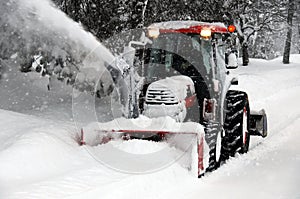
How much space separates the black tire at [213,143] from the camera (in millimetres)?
6664

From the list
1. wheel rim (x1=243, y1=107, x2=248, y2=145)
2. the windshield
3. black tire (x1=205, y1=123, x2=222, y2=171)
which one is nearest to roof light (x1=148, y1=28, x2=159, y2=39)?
the windshield

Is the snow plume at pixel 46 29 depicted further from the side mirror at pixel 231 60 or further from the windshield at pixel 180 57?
the side mirror at pixel 231 60

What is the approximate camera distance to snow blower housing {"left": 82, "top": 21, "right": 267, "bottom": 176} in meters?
6.50

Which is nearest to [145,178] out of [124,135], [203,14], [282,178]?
[124,135]

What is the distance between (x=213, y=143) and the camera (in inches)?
267

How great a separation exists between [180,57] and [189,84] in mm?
537

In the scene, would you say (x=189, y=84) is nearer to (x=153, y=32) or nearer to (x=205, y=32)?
(x=205, y=32)

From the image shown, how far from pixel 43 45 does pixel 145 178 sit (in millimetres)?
5124

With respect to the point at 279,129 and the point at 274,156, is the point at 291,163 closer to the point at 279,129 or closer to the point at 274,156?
the point at 274,156

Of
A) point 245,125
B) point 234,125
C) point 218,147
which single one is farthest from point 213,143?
point 245,125

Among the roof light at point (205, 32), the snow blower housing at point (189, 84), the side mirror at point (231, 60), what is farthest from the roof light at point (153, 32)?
the side mirror at point (231, 60)

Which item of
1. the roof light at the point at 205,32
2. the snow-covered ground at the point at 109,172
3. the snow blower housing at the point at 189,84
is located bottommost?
the snow-covered ground at the point at 109,172

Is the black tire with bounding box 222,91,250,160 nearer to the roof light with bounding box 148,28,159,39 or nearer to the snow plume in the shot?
the roof light with bounding box 148,28,159,39

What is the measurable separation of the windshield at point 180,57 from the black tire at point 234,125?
1.11 m
